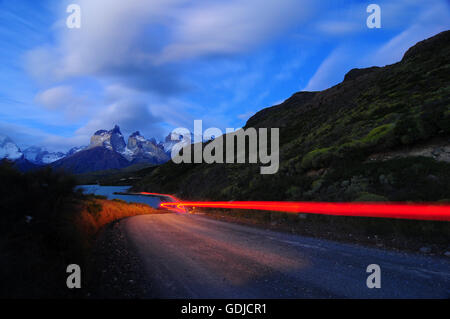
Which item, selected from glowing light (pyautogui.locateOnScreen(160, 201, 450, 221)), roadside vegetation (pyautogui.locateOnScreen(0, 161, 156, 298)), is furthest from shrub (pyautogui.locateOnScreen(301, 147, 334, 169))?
roadside vegetation (pyautogui.locateOnScreen(0, 161, 156, 298))

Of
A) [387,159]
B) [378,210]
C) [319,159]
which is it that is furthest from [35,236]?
[319,159]

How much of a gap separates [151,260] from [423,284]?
19.6 ft

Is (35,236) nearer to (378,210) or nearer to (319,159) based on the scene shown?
(378,210)

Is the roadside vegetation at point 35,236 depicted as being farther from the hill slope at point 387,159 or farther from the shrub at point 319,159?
the shrub at point 319,159

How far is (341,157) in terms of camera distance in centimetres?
1569

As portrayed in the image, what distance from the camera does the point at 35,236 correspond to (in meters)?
4.08

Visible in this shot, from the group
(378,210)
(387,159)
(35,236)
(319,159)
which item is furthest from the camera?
(319,159)

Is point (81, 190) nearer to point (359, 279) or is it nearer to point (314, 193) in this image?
point (359, 279)

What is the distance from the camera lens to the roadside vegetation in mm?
3271

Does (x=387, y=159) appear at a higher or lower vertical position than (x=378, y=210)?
higher

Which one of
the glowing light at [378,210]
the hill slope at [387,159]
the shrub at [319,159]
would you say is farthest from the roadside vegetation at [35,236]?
the shrub at [319,159]

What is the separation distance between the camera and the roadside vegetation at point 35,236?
327 centimetres

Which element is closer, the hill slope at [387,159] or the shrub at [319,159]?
the hill slope at [387,159]

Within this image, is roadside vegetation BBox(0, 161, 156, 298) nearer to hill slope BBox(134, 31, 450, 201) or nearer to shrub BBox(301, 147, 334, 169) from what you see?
hill slope BBox(134, 31, 450, 201)
